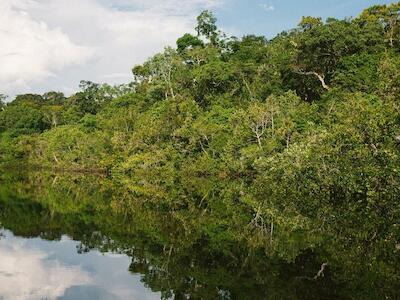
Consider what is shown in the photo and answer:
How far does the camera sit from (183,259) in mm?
12641

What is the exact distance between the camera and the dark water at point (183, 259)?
33.0 ft

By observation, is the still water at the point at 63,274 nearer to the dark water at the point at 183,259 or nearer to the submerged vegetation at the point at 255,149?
the dark water at the point at 183,259

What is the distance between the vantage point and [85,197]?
2912cm

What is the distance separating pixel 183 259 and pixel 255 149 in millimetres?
25839

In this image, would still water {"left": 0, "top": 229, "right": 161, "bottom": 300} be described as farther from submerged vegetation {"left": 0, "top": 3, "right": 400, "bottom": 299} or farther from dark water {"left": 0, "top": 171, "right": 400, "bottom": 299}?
submerged vegetation {"left": 0, "top": 3, "right": 400, "bottom": 299}

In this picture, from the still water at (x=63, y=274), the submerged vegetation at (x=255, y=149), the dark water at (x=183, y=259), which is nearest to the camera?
the dark water at (x=183, y=259)

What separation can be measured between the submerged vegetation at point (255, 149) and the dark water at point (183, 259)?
0.11 metres

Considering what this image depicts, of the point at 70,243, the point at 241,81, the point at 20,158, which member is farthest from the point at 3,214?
the point at 20,158

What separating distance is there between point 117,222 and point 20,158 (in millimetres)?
58707

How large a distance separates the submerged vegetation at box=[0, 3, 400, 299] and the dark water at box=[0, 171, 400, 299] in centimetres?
11

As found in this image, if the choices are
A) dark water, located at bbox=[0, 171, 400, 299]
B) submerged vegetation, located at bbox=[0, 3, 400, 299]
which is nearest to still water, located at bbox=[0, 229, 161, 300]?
dark water, located at bbox=[0, 171, 400, 299]

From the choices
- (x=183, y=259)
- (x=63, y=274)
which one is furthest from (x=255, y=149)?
(x=63, y=274)

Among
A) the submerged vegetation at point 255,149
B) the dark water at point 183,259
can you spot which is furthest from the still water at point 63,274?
the submerged vegetation at point 255,149

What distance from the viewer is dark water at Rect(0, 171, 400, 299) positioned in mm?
10047
